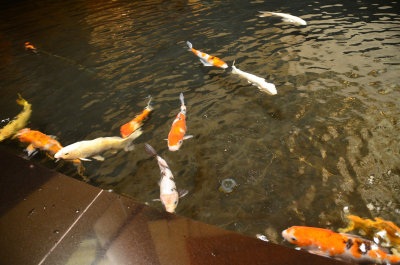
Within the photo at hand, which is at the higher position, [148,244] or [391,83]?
[148,244]

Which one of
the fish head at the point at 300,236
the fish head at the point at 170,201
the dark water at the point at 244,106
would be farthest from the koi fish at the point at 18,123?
the fish head at the point at 300,236

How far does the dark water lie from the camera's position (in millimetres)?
3391

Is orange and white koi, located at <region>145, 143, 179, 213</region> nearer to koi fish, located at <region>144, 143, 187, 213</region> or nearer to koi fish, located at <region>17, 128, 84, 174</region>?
koi fish, located at <region>144, 143, 187, 213</region>

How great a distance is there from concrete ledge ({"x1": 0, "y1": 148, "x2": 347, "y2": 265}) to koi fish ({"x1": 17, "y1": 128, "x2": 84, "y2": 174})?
4.21 ft

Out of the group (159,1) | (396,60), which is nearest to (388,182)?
(396,60)

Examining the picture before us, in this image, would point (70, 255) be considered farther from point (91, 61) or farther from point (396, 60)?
point (396, 60)

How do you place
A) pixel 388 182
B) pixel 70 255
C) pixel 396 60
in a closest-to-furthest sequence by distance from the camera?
pixel 70 255 < pixel 388 182 < pixel 396 60

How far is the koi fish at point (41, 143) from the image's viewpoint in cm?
408

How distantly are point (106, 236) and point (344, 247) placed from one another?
2.48 meters

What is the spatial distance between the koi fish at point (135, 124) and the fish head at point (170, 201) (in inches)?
72.1

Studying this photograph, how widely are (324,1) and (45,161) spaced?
14.0 m

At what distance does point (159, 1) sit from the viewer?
44.7 ft

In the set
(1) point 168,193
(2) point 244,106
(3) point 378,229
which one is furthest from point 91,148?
(3) point 378,229

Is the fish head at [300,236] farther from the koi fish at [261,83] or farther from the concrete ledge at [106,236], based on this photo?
the koi fish at [261,83]
